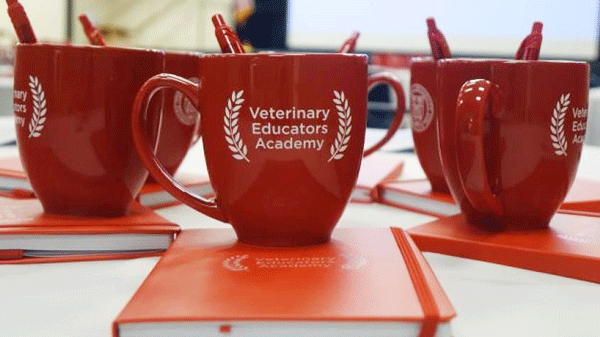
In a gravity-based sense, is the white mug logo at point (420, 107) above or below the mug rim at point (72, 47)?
below

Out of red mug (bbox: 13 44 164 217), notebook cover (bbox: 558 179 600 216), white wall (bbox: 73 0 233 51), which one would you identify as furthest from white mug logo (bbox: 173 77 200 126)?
white wall (bbox: 73 0 233 51)

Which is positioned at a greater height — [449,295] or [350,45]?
[350,45]

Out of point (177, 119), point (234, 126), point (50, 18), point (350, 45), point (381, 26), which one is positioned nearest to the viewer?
point (234, 126)

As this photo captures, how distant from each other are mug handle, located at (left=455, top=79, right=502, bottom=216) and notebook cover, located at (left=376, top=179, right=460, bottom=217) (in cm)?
12

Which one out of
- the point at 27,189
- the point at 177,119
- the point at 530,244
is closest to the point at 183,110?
the point at 177,119

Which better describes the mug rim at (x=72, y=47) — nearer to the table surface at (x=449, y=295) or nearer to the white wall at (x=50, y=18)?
the table surface at (x=449, y=295)

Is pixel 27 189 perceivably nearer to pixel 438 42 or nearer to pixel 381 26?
pixel 438 42

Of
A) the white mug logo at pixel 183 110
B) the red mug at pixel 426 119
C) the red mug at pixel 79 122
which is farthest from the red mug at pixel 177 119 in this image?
the red mug at pixel 426 119

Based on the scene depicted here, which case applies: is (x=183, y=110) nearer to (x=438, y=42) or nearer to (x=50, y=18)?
(x=438, y=42)

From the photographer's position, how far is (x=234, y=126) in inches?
19.7

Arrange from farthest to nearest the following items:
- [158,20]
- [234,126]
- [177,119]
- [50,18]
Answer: [158,20]
[50,18]
[177,119]
[234,126]

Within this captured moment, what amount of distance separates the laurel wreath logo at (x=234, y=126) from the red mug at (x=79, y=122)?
11 cm

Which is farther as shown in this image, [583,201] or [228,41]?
[583,201]

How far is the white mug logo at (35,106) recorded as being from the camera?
0.57 m
